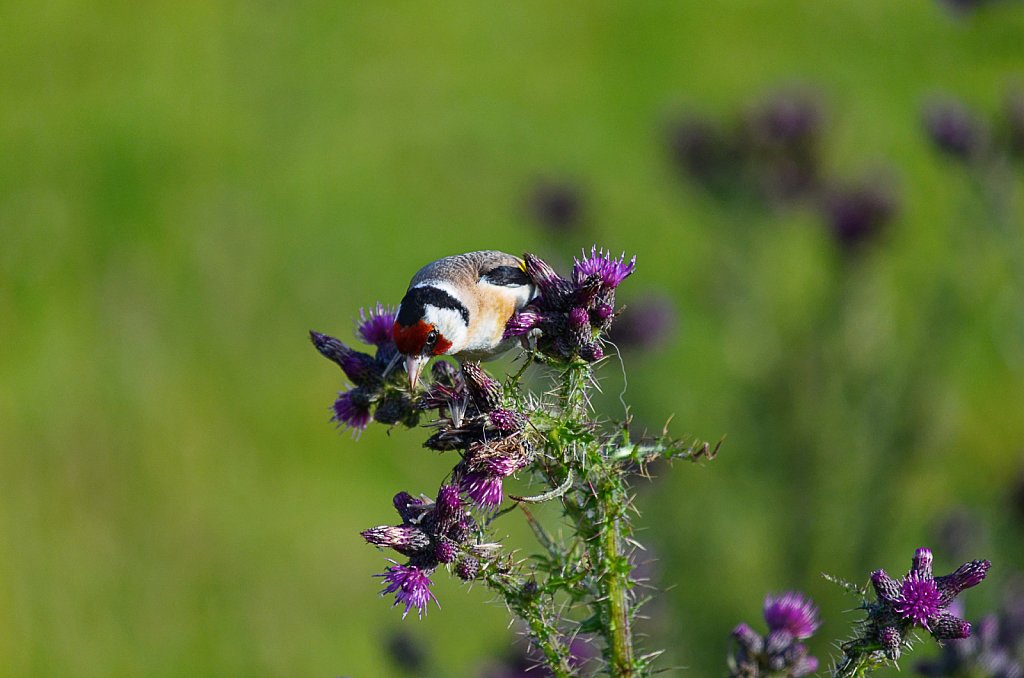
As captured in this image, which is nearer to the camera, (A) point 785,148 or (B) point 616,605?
(B) point 616,605

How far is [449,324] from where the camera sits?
7.91 feet

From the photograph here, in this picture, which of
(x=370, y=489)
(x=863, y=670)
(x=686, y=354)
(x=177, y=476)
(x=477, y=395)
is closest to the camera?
(x=863, y=670)

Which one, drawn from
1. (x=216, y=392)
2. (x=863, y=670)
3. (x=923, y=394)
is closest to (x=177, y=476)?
(x=216, y=392)

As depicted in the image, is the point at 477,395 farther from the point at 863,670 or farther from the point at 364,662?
the point at 364,662

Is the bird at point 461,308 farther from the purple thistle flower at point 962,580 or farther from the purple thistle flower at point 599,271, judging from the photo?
the purple thistle flower at point 962,580

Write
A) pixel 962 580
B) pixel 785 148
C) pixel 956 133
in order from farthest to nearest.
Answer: pixel 785 148
pixel 956 133
pixel 962 580

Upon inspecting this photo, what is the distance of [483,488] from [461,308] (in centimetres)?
56

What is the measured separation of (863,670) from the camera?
6.24 ft

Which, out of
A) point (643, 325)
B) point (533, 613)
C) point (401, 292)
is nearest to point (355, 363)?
point (533, 613)

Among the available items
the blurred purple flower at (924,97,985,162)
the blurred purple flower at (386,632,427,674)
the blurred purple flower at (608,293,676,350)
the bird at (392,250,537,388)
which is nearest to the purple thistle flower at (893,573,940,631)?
the bird at (392,250,537,388)

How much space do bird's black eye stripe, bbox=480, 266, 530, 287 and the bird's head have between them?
17 centimetres

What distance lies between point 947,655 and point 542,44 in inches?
308

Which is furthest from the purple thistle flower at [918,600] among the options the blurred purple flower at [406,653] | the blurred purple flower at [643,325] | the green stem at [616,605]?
the blurred purple flower at [643,325]

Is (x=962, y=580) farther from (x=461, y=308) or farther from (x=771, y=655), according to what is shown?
(x=461, y=308)
